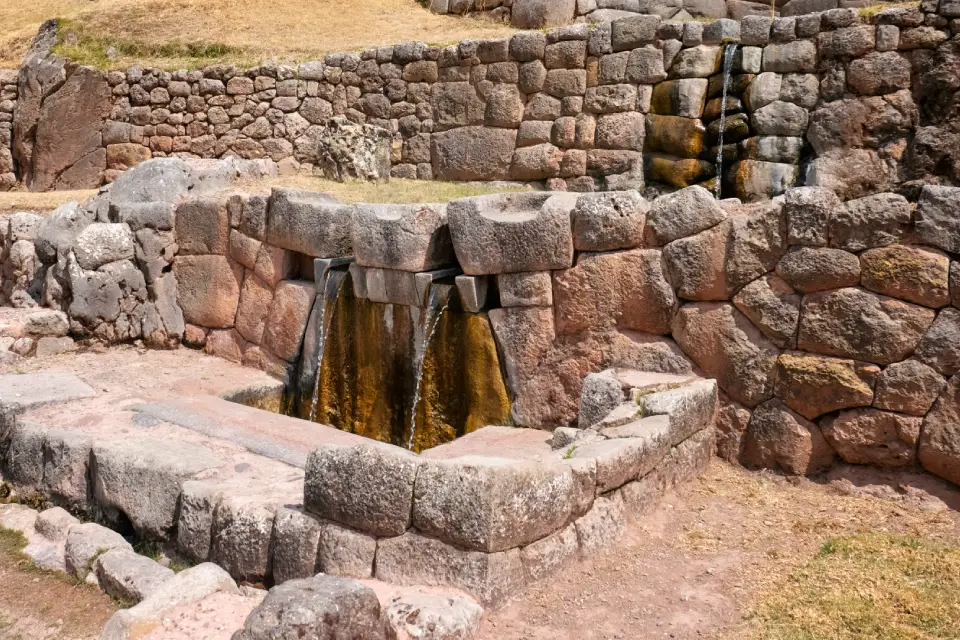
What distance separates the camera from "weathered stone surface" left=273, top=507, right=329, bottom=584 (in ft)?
16.3

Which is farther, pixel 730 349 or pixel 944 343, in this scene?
pixel 730 349

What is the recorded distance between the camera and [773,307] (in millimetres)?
6156

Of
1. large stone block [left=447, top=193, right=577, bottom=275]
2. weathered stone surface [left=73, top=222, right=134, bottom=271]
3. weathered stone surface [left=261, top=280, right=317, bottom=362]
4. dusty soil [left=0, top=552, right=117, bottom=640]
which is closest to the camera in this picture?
dusty soil [left=0, top=552, right=117, bottom=640]

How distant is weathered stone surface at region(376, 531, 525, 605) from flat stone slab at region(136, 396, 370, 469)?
5.30 feet

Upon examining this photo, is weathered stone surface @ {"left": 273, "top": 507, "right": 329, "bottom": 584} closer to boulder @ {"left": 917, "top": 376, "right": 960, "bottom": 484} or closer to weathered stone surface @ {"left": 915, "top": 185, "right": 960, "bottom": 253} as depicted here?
boulder @ {"left": 917, "top": 376, "right": 960, "bottom": 484}

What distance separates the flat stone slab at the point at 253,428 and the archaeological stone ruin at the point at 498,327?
0.05m

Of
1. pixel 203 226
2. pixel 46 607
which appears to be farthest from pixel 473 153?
pixel 46 607

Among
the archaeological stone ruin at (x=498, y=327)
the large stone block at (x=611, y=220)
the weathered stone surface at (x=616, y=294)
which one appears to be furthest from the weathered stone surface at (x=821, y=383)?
the large stone block at (x=611, y=220)

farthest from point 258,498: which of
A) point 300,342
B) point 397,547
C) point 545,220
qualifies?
point 300,342

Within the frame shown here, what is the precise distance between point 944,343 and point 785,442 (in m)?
1.16

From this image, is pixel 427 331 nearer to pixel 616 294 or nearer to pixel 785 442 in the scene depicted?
pixel 616 294

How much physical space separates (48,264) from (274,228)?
131 inches

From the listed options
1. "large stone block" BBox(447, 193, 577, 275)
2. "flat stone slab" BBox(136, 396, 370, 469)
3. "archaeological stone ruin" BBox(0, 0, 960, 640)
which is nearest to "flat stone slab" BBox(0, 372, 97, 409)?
"archaeological stone ruin" BBox(0, 0, 960, 640)

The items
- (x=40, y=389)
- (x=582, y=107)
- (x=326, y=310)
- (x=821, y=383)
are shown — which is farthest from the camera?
(x=582, y=107)
